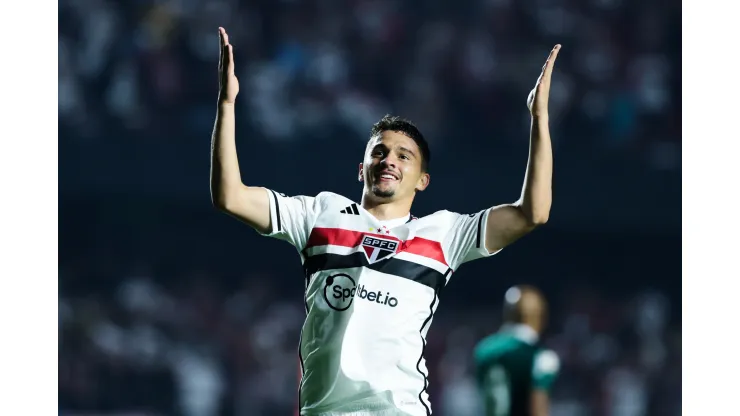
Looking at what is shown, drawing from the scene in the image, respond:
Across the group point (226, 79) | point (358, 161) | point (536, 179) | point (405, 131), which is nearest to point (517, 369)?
point (405, 131)

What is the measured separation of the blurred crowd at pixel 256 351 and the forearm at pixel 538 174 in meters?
6.72

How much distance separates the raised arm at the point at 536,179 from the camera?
3.63 m

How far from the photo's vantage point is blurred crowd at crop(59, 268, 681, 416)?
10102 mm

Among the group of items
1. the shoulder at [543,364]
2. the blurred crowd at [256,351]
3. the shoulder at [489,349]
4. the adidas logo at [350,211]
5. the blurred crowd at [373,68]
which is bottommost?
the blurred crowd at [256,351]

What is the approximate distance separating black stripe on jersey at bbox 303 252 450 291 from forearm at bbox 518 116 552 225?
45 cm

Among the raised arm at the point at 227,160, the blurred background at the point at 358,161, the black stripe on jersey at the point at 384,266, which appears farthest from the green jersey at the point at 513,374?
the blurred background at the point at 358,161

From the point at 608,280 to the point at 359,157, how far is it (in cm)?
303

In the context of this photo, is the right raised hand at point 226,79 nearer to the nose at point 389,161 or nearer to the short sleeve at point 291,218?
the short sleeve at point 291,218

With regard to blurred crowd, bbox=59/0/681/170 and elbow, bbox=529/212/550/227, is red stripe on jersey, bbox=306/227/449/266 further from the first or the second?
blurred crowd, bbox=59/0/681/170

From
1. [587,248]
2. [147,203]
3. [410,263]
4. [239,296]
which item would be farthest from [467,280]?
[410,263]

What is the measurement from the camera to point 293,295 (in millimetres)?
10977

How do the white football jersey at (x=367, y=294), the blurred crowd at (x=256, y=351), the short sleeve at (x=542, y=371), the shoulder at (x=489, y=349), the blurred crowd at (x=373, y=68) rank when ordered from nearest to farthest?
the white football jersey at (x=367, y=294) → the short sleeve at (x=542, y=371) → the shoulder at (x=489, y=349) → the blurred crowd at (x=256, y=351) → the blurred crowd at (x=373, y=68)

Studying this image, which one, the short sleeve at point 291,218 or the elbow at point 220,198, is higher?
the elbow at point 220,198

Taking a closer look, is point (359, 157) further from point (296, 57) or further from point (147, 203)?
point (147, 203)
